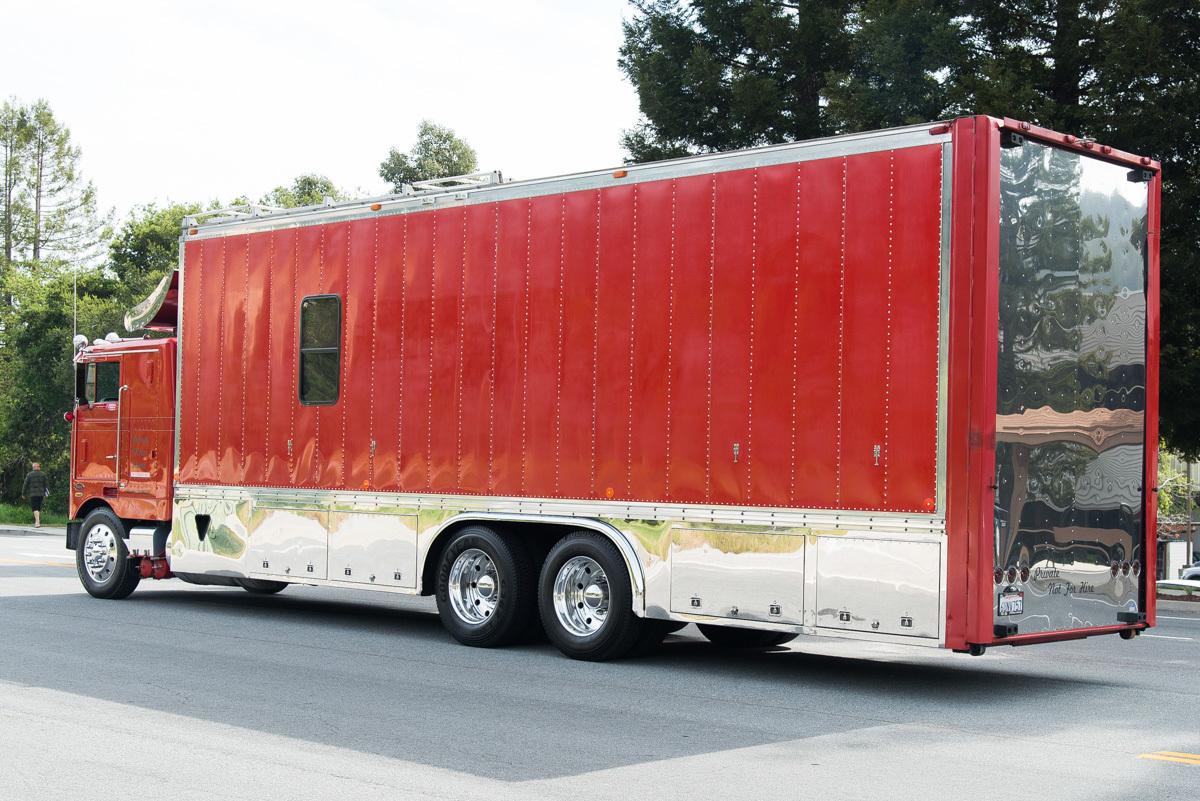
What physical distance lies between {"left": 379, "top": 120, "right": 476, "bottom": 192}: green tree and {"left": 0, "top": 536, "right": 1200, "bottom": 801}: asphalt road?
52.5 meters

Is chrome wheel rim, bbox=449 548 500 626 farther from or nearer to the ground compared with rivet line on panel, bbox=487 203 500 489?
nearer to the ground

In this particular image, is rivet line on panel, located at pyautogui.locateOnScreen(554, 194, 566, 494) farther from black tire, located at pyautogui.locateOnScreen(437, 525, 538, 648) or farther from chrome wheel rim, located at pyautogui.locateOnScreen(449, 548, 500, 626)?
chrome wheel rim, located at pyautogui.locateOnScreen(449, 548, 500, 626)

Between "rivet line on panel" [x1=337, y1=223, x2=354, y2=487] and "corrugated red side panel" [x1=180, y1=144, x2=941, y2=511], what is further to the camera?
"rivet line on panel" [x1=337, y1=223, x2=354, y2=487]

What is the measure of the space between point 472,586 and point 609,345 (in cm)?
250

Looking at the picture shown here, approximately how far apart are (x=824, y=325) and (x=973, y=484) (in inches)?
63.0

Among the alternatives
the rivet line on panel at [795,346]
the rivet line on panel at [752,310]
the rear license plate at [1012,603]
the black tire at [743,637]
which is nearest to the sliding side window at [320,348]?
the black tire at [743,637]

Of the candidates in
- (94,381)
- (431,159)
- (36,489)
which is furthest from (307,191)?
(94,381)

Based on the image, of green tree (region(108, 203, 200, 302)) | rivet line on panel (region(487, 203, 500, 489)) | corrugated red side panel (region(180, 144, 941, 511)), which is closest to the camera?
corrugated red side panel (region(180, 144, 941, 511))

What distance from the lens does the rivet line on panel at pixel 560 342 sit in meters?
11.5

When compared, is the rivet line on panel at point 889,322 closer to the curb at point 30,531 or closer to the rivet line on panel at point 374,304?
the rivet line on panel at point 374,304

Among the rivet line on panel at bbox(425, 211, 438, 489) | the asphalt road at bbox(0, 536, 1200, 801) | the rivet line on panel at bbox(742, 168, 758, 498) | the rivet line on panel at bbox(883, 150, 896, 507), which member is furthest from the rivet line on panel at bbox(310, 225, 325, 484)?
the rivet line on panel at bbox(883, 150, 896, 507)

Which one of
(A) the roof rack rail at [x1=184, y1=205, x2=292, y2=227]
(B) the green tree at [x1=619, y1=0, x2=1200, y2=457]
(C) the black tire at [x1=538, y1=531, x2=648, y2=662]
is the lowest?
(C) the black tire at [x1=538, y1=531, x2=648, y2=662]

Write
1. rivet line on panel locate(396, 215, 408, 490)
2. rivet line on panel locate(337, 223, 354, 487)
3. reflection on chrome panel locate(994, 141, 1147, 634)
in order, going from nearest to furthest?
reflection on chrome panel locate(994, 141, 1147, 634) → rivet line on panel locate(396, 215, 408, 490) → rivet line on panel locate(337, 223, 354, 487)

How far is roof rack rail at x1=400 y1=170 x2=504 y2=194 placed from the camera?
40.7 ft
